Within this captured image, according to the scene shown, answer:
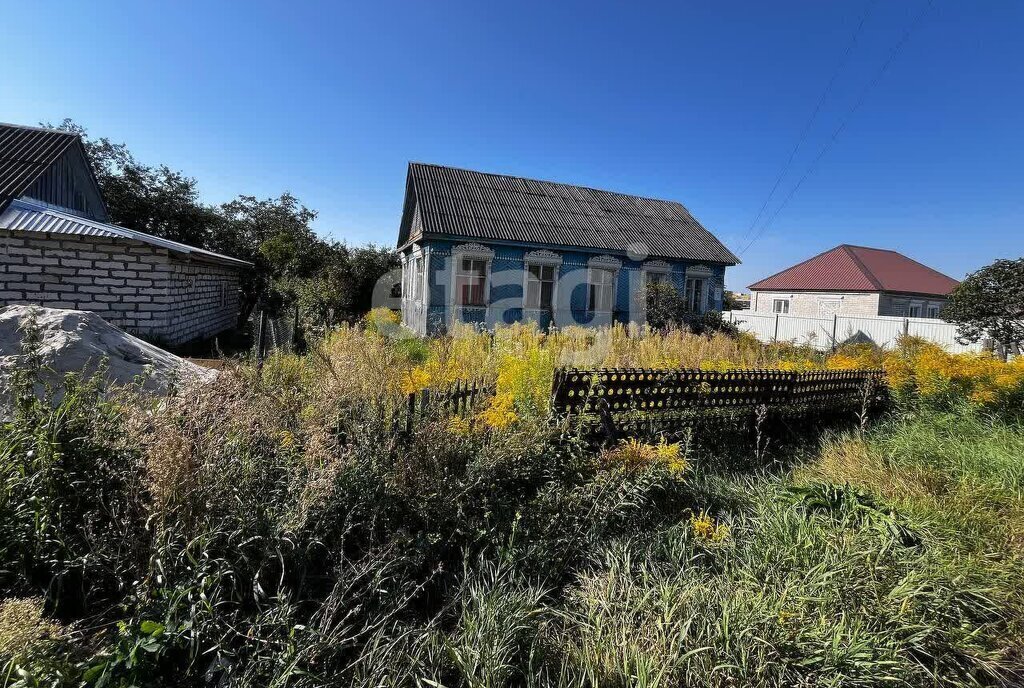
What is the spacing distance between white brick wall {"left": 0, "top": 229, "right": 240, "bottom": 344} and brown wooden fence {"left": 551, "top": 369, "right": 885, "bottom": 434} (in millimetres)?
9578

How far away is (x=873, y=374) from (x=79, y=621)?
30.7ft

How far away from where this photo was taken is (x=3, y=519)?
2.10 metres

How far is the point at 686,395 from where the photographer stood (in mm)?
5602

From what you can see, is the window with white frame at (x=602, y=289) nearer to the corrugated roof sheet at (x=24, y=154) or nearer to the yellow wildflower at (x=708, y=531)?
the yellow wildflower at (x=708, y=531)

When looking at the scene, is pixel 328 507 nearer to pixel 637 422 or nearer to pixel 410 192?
pixel 637 422

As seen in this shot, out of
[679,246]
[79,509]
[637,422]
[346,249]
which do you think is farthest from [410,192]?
[79,509]

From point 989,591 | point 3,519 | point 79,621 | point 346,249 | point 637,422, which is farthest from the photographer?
point 346,249

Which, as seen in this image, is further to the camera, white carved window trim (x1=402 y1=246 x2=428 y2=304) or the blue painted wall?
white carved window trim (x1=402 y1=246 x2=428 y2=304)

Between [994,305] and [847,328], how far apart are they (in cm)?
777

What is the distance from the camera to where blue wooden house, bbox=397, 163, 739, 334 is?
552 inches

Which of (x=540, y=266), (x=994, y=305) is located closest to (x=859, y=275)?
(x=994, y=305)

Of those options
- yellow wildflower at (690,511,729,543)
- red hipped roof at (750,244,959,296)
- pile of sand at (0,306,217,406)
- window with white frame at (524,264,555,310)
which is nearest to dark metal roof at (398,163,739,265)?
window with white frame at (524,264,555,310)

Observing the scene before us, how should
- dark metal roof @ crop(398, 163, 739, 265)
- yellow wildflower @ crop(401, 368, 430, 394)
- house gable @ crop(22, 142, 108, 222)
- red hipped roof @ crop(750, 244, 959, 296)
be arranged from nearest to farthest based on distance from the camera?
yellow wildflower @ crop(401, 368, 430, 394) < house gable @ crop(22, 142, 108, 222) < dark metal roof @ crop(398, 163, 739, 265) < red hipped roof @ crop(750, 244, 959, 296)

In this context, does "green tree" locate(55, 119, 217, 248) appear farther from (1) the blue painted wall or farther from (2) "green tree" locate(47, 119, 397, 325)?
(1) the blue painted wall
